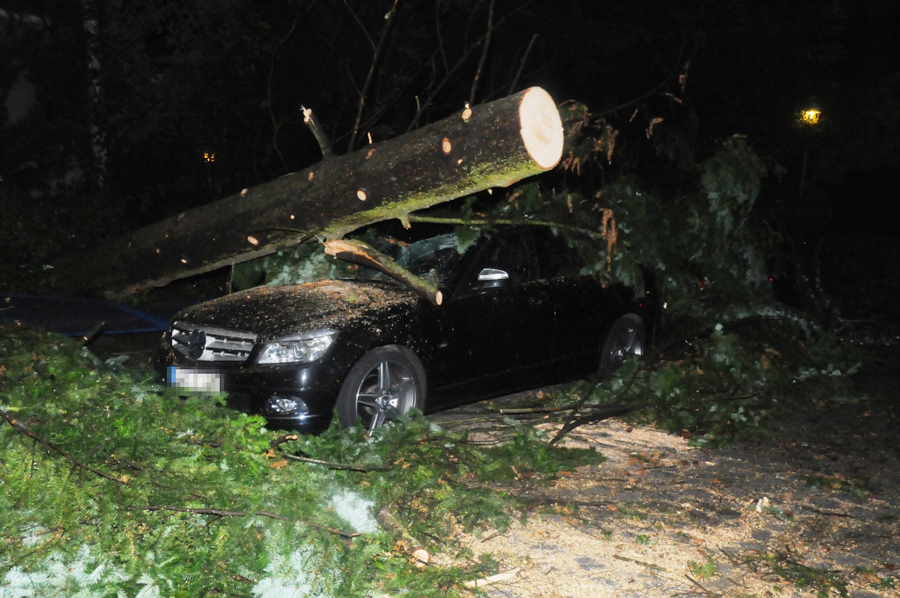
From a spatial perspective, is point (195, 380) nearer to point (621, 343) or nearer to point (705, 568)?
→ point (705, 568)

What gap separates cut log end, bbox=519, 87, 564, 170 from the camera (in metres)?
5.01

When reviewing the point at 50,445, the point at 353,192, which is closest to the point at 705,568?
the point at 50,445

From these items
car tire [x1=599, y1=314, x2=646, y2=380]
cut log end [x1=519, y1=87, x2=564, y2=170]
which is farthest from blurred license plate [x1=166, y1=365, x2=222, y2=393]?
car tire [x1=599, y1=314, x2=646, y2=380]

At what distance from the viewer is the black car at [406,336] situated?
5.11m

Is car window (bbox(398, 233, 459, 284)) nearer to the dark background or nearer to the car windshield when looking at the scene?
the car windshield

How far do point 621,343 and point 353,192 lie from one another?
307 centimetres

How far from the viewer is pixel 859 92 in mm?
27312

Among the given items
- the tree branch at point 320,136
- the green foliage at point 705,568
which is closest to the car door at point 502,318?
the tree branch at point 320,136

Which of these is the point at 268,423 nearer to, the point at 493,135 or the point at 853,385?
the point at 493,135

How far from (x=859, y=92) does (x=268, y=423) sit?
27.6 meters

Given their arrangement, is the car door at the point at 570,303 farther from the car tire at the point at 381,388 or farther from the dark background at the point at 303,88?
the dark background at the point at 303,88

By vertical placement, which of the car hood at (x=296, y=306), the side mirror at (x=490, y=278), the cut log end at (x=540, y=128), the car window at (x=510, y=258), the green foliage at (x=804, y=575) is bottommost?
the green foliage at (x=804, y=575)

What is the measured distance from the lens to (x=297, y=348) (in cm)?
512

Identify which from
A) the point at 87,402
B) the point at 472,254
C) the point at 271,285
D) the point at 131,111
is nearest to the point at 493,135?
the point at 472,254
